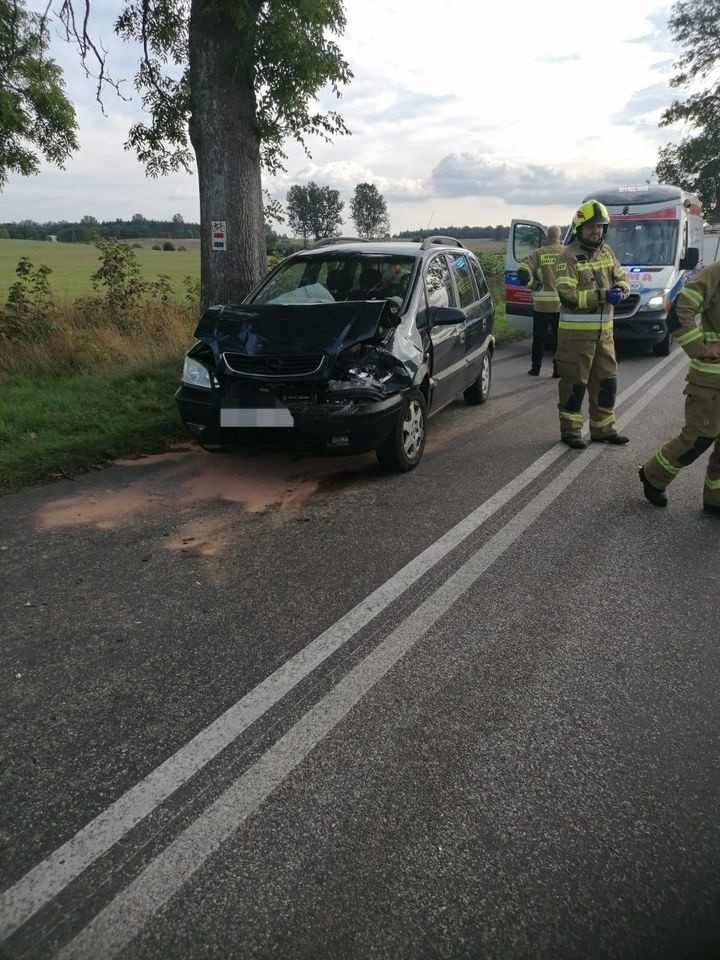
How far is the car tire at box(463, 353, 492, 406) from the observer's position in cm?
783

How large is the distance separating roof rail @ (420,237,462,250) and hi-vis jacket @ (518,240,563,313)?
183cm

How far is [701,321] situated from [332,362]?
8.18 feet

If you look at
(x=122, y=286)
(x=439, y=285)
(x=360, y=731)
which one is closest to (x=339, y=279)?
(x=439, y=285)

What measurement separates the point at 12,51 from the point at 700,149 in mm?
30865

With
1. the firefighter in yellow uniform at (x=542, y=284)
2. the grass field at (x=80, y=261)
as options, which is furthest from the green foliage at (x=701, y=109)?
the firefighter in yellow uniform at (x=542, y=284)

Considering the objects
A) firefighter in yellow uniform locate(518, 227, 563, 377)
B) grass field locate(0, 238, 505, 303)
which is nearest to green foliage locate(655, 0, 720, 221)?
grass field locate(0, 238, 505, 303)

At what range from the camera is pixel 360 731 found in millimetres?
2496

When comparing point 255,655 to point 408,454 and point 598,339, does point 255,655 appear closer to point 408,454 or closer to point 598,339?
point 408,454

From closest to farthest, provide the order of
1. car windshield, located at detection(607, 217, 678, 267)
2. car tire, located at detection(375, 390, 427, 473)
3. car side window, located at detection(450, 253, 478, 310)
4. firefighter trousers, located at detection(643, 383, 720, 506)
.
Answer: firefighter trousers, located at detection(643, 383, 720, 506) → car tire, located at detection(375, 390, 427, 473) → car side window, located at detection(450, 253, 478, 310) → car windshield, located at detection(607, 217, 678, 267)

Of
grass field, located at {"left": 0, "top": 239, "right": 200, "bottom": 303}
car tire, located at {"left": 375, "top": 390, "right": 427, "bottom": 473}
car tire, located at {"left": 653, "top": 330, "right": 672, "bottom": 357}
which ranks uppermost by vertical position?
grass field, located at {"left": 0, "top": 239, "right": 200, "bottom": 303}

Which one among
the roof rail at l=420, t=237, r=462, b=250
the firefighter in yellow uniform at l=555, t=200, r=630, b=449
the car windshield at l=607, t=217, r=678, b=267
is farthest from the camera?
the car windshield at l=607, t=217, r=678, b=267

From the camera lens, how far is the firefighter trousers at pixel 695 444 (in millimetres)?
4406

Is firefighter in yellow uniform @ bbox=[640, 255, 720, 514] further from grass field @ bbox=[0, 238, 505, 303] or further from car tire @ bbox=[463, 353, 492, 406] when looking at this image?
grass field @ bbox=[0, 238, 505, 303]

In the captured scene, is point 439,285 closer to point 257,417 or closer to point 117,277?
point 257,417
